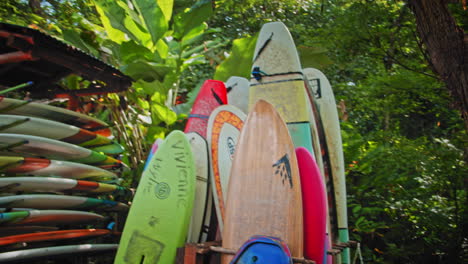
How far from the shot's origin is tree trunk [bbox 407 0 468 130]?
2725 millimetres

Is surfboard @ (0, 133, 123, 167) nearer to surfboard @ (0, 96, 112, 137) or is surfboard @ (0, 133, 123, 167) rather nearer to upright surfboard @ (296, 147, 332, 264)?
surfboard @ (0, 96, 112, 137)

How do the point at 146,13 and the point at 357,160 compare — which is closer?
the point at 146,13

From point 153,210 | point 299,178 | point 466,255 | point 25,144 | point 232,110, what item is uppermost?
point 232,110

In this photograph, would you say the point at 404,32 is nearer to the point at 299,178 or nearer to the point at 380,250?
the point at 380,250

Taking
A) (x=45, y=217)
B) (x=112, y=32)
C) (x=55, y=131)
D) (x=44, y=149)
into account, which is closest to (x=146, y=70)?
(x=112, y=32)

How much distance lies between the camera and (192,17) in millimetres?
3754

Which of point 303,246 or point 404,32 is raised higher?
point 404,32

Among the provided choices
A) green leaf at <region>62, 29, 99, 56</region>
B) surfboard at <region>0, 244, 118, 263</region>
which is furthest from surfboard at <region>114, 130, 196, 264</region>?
green leaf at <region>62, 29, 99, 56</region>

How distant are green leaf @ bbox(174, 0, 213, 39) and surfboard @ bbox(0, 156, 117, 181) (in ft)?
4.94

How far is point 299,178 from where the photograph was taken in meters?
1.95

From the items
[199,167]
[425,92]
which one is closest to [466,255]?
[425,92]

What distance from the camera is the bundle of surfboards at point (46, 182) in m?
2.32

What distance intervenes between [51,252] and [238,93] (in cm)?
155

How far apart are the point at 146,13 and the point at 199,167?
1772 millimetres
